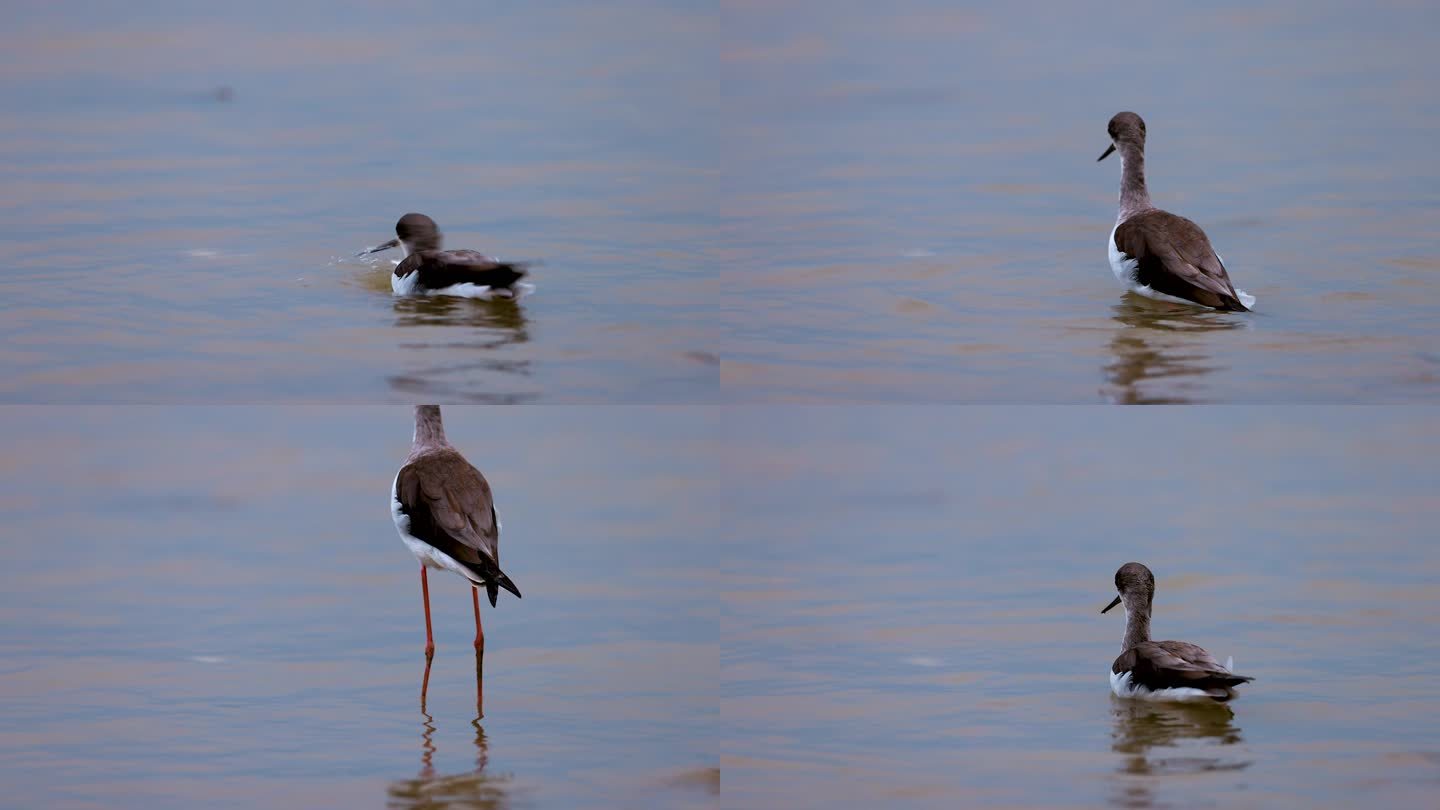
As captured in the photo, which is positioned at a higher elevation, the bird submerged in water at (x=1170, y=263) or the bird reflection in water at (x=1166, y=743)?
the bird submerged in water at (x=1170, y=263)

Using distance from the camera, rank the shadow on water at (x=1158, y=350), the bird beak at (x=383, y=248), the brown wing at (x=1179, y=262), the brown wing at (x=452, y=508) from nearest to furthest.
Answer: the shadow on water at (x=1158, y=350) → the brown wing at (x=452, y=508) → the brown wing at (x=1179, y=262) → the bird beak at (x=383, y=248)

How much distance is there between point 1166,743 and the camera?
7.32 metres

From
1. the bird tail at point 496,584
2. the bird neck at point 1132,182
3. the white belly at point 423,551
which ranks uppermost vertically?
the bird neck at point 1132,182

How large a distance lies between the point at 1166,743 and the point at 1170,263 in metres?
1.61

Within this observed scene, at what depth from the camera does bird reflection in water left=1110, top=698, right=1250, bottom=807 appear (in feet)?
22.6

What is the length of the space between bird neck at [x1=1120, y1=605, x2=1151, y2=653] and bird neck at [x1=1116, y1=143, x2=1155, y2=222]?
143 centimetres

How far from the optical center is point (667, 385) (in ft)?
23.5

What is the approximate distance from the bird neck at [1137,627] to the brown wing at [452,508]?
233 centimetres

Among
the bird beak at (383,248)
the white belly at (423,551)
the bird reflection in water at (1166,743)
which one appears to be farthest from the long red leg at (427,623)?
the bird reflection in water at (1166,743)

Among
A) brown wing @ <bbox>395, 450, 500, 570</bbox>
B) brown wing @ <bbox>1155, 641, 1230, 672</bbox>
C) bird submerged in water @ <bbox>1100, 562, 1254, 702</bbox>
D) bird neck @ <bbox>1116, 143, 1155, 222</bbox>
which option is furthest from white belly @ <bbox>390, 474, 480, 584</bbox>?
bird neck @ <bbox>1116, 143, 1155, 222</bbox>

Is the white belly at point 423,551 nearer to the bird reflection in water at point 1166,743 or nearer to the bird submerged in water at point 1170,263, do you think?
the bird reflection in water at point 1166,743

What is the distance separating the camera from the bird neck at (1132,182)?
27.3 ft

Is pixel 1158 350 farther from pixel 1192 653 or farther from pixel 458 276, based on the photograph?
pixel 458 276

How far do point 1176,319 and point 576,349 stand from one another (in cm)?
201
